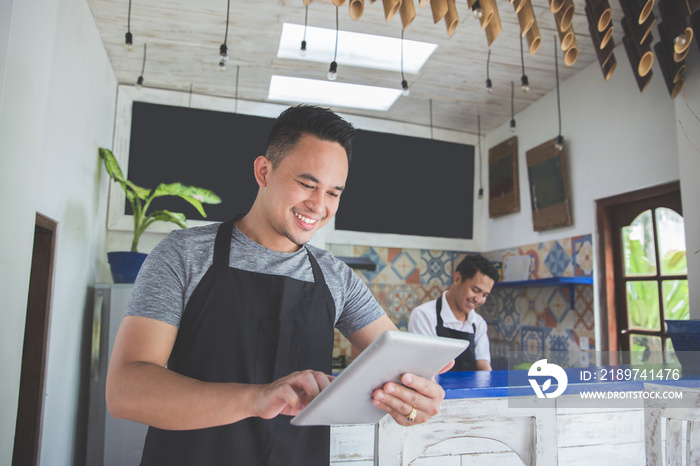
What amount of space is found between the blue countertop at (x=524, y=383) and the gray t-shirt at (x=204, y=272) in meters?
0.37

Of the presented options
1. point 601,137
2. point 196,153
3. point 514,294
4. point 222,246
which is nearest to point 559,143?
point 601,137

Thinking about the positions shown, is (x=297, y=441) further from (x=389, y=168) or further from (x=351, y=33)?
(x=389, y=168)

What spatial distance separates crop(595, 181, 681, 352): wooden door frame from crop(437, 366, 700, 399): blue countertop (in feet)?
5.44

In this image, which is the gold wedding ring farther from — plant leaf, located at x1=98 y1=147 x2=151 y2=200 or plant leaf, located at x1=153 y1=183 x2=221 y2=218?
plant leaf, located at x1=98 y1=147 x2=151 y2=200

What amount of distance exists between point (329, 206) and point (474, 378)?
934 mm

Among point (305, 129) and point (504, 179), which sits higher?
point (504, 179)

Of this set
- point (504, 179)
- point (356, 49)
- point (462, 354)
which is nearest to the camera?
point (462, 354)

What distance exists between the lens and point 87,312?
3.58 meters

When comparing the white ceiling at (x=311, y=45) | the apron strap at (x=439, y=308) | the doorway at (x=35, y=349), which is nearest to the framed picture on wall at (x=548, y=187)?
the white ceiling at (x=311, y=45)

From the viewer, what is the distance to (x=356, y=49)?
3.89m

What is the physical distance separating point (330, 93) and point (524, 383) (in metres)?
3.50

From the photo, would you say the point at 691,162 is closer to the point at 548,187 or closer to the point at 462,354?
the point at 548,187

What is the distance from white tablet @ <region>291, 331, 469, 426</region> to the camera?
83 cm

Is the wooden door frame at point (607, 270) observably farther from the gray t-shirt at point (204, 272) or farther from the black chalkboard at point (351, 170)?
the gray t-shirt at point (204, 272)
